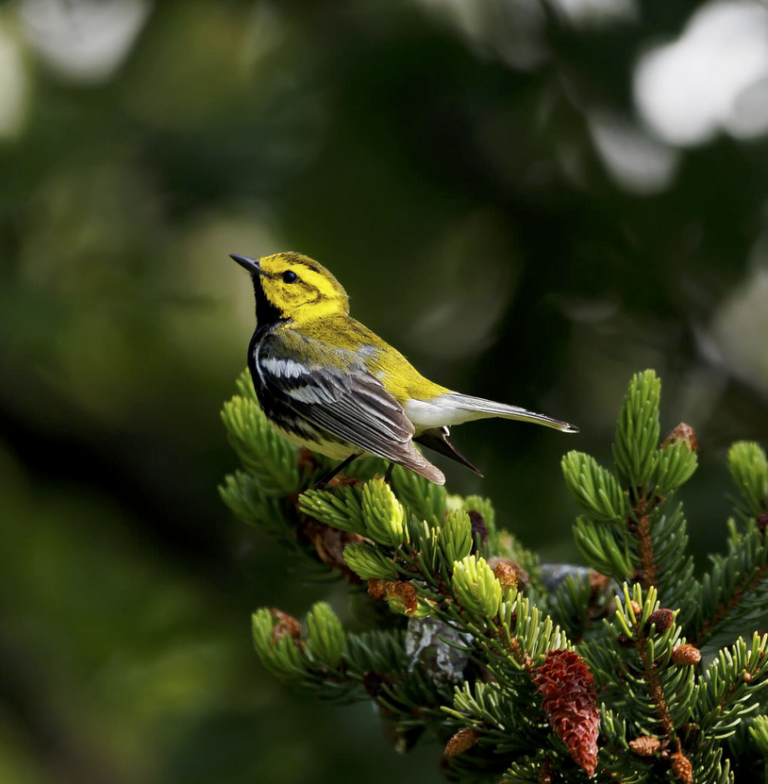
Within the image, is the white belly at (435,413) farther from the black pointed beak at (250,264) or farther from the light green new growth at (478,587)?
the light green new growth at (478,587)

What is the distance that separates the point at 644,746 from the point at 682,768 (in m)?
0.06

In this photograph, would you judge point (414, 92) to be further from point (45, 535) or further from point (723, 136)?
point (45, 535)

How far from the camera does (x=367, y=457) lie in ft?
7.58

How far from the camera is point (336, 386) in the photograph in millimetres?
2592

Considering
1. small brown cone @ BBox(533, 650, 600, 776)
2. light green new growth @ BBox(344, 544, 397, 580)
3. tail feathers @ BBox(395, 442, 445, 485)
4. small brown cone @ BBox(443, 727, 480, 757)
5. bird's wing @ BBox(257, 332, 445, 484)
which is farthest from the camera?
bird's wing @ BBox(257, 332, 445, 484)

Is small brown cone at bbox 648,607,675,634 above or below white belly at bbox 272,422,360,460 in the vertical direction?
above

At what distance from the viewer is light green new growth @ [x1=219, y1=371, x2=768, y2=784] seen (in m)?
1.34

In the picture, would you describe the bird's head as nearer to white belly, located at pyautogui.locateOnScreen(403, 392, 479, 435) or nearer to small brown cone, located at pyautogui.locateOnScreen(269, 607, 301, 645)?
white belly, located at pyautogui.locateOnScreen(403, 392, 479, 435)

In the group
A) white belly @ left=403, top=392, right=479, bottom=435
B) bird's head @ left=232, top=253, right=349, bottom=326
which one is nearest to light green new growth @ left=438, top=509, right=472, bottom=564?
white belly @ left=403, top=392, right=479, bottom=435

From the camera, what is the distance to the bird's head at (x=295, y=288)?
9.80 ft

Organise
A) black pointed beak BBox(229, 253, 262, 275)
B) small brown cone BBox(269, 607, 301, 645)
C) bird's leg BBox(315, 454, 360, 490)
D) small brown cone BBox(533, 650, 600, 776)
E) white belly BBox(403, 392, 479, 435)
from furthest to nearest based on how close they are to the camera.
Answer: black pointed beak BBox(229, 253, 262, 275), white belly BBox(403, 392, 479, 435), bird's leg BBox(315, 454, 360, 490), small brown cone BBox(269, 607, 301, 645), small brown cone BBox(533, 650, 600, 776)

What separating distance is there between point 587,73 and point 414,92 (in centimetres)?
65

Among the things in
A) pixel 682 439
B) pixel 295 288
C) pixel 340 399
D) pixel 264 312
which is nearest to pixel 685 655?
pixel 682 439

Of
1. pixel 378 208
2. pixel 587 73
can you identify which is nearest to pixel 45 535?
pixel 378 208
